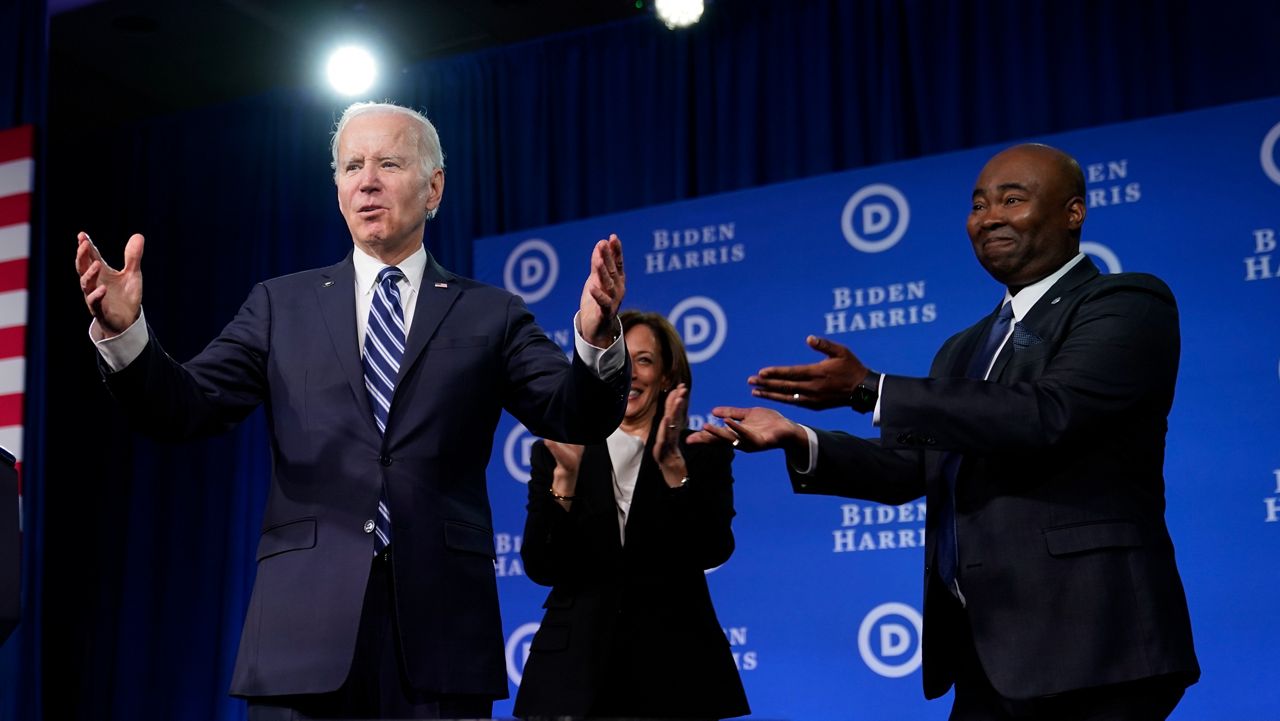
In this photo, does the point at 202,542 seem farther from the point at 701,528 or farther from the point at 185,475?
the point at 701,528

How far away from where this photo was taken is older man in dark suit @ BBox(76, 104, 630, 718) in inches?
78.9

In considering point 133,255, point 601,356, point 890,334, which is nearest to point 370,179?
point 133,255

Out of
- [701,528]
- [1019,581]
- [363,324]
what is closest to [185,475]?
[701,528]

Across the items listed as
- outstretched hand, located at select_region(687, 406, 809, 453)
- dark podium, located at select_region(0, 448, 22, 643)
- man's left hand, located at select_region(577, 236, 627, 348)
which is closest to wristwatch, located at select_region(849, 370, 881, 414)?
outstretched hand, located at select_region(687, 406, 809, 453)

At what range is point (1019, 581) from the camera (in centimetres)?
224

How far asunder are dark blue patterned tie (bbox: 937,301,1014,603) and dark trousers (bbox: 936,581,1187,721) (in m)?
0.12

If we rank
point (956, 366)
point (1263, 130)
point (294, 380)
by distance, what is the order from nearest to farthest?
point (294, 380) → point (956, 366) → point (1263, 130)

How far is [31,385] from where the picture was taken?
211 inches

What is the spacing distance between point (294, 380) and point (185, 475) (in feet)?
16.1

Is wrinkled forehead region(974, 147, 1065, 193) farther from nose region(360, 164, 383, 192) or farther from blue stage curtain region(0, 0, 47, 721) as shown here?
blue stage curtain region(0, 0, 47, 721)

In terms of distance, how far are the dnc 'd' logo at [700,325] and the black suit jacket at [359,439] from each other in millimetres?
2826

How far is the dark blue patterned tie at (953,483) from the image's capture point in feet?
7.84

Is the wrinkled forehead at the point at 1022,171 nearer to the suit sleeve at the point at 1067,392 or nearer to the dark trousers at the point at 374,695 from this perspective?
the suit sleeve at the point at 1067,392

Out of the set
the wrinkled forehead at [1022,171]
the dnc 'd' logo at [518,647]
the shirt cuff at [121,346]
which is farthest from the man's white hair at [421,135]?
the dnc 'd' logo at [518,647]
